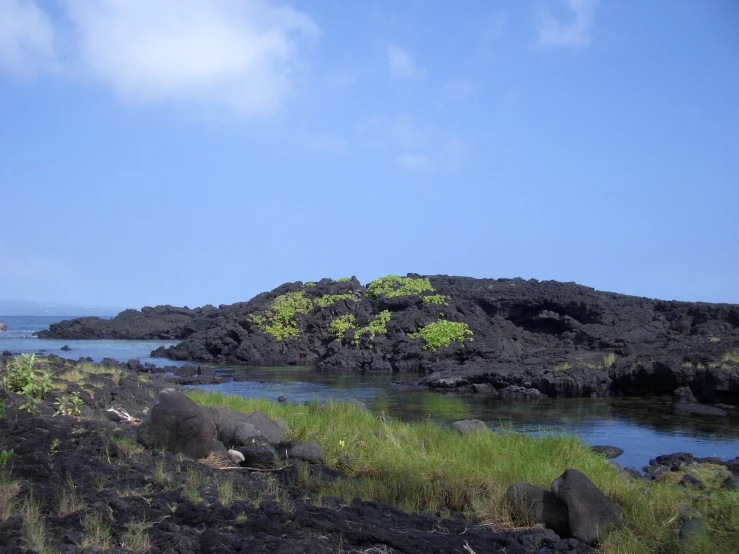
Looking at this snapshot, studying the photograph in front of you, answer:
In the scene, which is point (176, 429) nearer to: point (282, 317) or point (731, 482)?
point (731, 482)

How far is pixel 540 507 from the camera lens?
22.2ft

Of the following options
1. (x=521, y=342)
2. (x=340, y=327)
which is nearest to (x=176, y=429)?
(x=521, y=342)

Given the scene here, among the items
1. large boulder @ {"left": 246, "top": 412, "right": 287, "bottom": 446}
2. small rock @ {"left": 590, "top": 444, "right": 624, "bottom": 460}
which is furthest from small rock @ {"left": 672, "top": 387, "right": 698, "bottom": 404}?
large boulder @ {"left": 246, "top": 412, "right": 287, "bottom": 446}

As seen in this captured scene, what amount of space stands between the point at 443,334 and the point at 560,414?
12.6 m

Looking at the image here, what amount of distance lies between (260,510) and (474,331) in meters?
25.4

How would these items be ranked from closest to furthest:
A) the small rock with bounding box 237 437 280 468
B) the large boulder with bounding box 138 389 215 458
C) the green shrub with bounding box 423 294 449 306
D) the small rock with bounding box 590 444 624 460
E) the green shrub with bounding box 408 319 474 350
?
the large boulder with bounding box 138 389 215 458
the small rock with bounding box 237 437 280 468
the small rock with bounding box 590 444 624 460
the green shrub with bounding box 408 319 474 350
the green shrub with bounding box 423 294 449 306

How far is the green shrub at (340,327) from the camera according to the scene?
3378 centimetres

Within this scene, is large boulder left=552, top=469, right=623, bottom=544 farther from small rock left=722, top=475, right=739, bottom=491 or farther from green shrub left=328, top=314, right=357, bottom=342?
green shrub left=328, top=314, right=357, bottom=342

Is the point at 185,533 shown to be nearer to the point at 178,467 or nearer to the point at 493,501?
the point at 178,467

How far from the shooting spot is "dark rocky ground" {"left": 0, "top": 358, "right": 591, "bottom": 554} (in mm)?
4816

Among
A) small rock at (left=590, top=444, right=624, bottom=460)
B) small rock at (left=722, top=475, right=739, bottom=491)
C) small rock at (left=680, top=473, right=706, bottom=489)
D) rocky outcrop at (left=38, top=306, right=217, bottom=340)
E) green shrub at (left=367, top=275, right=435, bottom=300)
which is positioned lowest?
small rock at (left=590, top=444, right=624, bottom=460)

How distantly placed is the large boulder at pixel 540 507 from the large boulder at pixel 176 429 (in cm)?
386

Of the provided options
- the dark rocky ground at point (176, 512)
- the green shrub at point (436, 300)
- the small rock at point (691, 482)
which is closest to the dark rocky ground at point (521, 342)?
the green shrub at point (436, 300)

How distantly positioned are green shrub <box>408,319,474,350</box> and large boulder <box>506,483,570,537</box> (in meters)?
22.5
